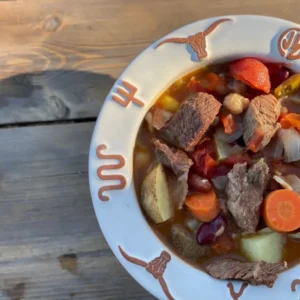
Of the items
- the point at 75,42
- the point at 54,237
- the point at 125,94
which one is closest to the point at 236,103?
the point at 125,94

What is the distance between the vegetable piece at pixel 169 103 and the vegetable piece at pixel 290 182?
0.97ft

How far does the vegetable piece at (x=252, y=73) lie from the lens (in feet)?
4.36

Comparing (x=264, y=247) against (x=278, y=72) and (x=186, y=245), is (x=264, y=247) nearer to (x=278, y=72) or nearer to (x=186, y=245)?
(x=186, y=245)

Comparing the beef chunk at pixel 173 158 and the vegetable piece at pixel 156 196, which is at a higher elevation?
the beef chunk at pixel 173 158

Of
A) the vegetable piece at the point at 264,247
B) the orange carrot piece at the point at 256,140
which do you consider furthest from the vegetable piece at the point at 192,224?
the orange carrot piece at the point at 256,140

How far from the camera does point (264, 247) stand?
1363mm

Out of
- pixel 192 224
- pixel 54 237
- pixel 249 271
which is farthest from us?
pixel 54 237

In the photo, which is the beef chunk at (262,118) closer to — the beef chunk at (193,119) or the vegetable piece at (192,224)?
the beef chunk at (193,119)

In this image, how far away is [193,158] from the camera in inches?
54.1

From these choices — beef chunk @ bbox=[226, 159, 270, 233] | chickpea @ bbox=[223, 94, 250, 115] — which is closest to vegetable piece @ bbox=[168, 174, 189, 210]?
beef chunk @ bbox=[226, 159, 270, 233]

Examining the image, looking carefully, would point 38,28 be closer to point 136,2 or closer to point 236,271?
point 136,2

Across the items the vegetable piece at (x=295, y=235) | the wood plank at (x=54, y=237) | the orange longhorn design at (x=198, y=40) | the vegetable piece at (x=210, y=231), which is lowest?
the wood plank at (x=54, y=237)

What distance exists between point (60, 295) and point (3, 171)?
37cm

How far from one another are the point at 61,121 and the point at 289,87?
620 millimetres
